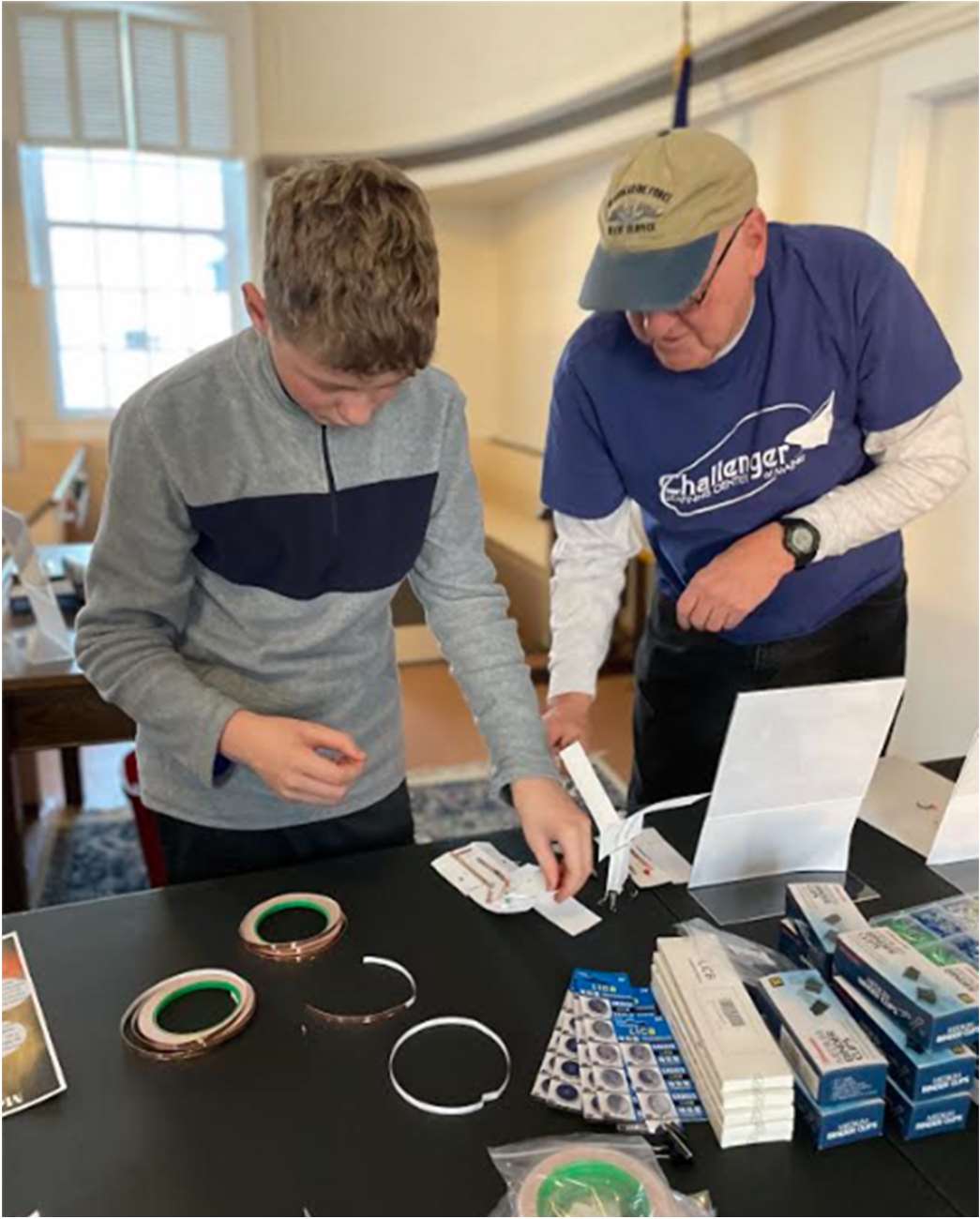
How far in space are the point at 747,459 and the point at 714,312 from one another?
20 cm

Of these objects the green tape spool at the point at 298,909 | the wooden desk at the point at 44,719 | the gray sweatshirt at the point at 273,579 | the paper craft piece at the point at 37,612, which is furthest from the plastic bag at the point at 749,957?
the paper craft piece at the point at 37,612

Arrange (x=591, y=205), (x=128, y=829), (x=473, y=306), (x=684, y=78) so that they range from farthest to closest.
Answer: (x=473, y=306) → (x=591, y=205) → (x=684, y=78) → (x=128, y=829)

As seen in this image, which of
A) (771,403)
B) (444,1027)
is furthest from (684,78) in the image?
(444,1027)

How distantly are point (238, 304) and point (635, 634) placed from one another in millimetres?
2892

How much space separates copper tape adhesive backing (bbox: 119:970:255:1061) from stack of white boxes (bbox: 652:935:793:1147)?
342mm

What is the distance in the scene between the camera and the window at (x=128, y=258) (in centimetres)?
495

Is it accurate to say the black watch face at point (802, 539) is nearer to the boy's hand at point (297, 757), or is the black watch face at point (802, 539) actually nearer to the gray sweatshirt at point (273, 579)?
the gray sweatshirt at point (273, 579)

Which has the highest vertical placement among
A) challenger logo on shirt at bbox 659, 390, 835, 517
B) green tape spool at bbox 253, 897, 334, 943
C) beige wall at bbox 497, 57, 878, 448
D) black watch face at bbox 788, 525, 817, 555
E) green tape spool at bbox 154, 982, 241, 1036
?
beige wall at bbox 497, 57, 878, 448

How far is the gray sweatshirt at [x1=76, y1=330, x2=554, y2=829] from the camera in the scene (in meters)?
0.93

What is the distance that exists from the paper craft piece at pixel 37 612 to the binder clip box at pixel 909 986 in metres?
1.57

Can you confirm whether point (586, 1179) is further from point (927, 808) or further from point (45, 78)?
point (45, 78)

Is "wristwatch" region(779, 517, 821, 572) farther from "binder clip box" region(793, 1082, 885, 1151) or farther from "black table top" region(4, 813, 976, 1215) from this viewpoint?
"binder clip box" region(793, 1082, 885, 1151)

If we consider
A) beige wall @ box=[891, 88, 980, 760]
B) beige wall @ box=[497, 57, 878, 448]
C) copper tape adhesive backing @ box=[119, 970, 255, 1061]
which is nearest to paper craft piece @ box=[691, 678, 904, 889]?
copper tape adhesive backing @ box=[119, 970, 255, 1061]

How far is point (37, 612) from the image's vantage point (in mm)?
1906
